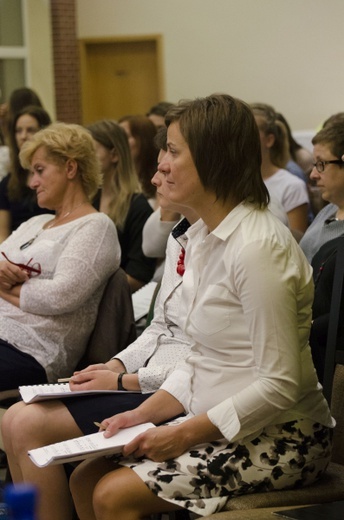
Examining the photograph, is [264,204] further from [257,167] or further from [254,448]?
[254,448]

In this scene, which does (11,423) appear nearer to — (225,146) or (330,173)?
(225,146)

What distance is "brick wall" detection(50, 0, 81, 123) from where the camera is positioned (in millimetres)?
11422

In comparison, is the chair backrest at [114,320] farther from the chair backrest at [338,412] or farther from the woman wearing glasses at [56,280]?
the chair backrest at [338,412]

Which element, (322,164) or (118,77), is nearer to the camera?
(322,164)

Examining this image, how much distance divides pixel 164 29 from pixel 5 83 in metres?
2.11

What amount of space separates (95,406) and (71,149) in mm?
1299

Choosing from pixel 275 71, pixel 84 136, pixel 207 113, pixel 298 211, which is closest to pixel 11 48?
pixel 275 71

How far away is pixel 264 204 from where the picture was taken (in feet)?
6.91

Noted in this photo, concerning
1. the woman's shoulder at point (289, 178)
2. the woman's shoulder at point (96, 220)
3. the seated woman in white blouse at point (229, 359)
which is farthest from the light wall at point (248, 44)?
A: the seated woman in white blouse at point (229, 359)

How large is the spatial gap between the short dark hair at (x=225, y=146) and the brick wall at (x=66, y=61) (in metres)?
9.57

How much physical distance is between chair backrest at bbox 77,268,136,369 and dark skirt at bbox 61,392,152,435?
676 millimetres

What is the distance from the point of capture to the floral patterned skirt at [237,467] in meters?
1.96

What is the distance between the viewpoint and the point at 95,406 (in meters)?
2.52

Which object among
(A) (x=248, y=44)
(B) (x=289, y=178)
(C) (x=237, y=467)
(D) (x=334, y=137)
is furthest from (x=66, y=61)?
(C) (x=237, y=467)
